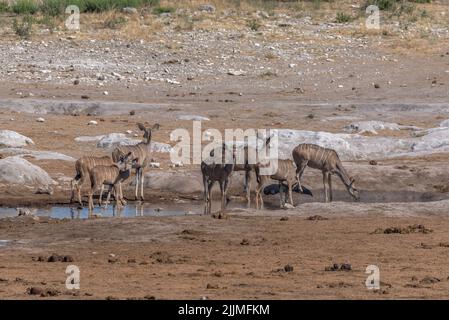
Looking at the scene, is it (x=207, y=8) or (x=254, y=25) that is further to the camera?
(x=207, y=8)

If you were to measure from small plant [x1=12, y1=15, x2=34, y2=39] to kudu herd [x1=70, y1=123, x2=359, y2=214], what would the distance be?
1529 centimetres

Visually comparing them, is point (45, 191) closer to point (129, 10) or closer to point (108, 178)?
point (108, 178)

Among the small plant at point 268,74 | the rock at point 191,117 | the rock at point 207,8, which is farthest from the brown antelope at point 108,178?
the rock at point 207,8

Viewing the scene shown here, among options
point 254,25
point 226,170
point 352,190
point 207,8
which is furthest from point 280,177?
point 207,8

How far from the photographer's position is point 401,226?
1692cm

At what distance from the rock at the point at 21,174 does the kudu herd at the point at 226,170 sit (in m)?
0.83

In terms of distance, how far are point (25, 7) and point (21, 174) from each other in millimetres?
20470

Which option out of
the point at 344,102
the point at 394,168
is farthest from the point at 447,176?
the point at 344,102

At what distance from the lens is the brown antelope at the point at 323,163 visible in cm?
2011

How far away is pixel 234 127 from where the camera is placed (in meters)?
25.8

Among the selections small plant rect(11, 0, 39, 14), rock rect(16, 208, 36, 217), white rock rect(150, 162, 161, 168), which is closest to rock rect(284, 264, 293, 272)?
rock rect(16, 208, 36, 217)

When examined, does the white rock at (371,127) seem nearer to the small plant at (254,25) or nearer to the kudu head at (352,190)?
the kudu head at (352,190)

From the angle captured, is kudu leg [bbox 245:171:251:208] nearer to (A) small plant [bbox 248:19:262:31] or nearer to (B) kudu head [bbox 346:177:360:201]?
(B) kudu head [bbox 346:177:360:201]

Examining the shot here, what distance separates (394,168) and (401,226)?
4.47 meters
